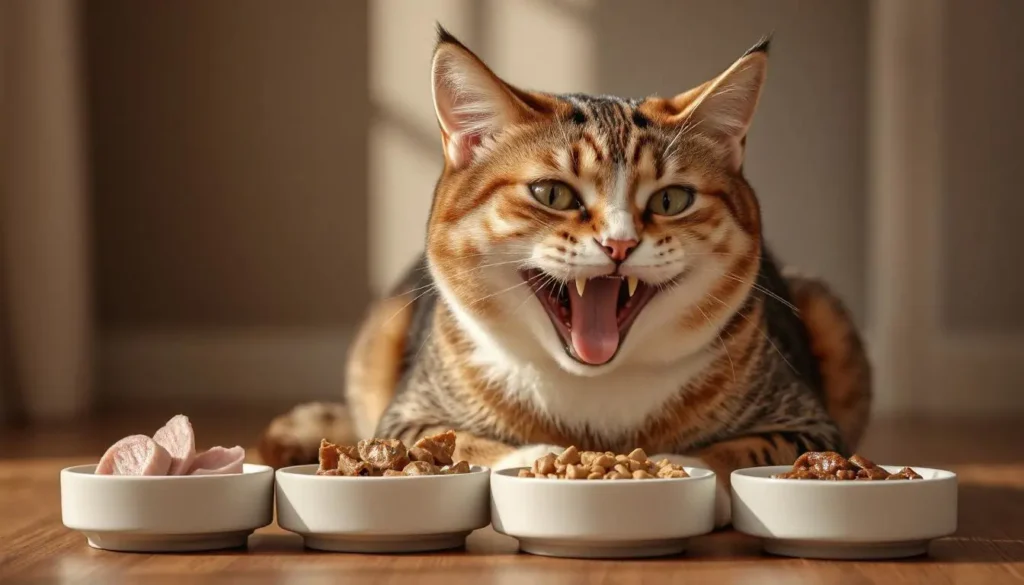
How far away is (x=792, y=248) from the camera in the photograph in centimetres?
494

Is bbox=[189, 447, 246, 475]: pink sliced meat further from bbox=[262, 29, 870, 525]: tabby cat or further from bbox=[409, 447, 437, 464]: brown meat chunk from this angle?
bbox=[262, 29, 870, 525]: tabby cat

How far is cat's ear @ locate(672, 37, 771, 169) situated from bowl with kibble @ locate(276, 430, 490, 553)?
1.99ft

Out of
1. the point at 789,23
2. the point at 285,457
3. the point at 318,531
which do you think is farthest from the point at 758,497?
the point at 789,23

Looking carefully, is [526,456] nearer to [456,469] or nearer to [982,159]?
[456,469]

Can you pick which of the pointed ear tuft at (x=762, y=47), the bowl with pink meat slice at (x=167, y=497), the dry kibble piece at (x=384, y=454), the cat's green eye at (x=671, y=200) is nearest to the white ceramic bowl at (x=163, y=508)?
the bowl with pink meat slice at (x=167, y=497)

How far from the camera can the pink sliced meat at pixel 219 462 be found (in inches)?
66.6

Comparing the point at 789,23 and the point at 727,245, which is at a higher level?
the point at 789,23

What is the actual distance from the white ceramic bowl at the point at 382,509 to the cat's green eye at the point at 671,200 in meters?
0.44

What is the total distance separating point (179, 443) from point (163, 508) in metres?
0.11

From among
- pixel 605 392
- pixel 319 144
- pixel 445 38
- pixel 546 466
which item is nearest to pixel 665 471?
pixel 546 466

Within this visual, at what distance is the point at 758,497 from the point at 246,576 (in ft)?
1.94

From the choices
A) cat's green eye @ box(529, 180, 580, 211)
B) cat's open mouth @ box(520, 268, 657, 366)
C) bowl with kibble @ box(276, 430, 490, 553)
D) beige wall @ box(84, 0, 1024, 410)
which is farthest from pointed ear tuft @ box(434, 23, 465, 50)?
beige wall @ box(84, 0, 1024, 410)

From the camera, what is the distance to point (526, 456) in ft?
6.07

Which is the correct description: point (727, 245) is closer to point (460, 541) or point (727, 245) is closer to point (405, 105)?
point (460, 541)
